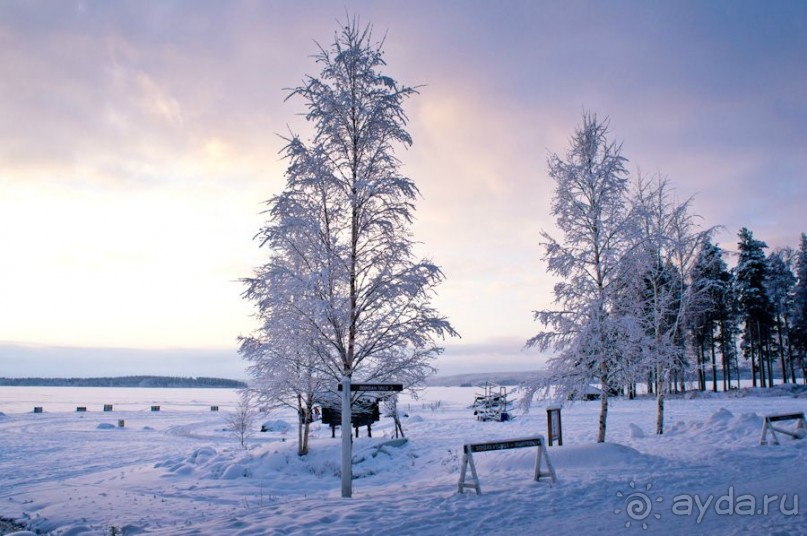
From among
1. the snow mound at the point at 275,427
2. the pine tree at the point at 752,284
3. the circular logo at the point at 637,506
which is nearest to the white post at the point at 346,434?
the circular logo at the point at 637,506

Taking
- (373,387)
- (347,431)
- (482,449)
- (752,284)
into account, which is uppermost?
(752,284)

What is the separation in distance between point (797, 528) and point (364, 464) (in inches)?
610

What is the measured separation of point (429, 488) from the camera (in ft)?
35.3

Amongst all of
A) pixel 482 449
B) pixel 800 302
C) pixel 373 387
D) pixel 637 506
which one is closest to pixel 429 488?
pixel 482 449

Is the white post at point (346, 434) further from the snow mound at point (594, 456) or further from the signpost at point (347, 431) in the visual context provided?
the snow mound at point (594, 456)

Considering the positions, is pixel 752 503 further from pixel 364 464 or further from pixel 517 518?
pixel 364 464

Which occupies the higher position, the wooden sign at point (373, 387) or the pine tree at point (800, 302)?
the pine tree at point (800, 302)

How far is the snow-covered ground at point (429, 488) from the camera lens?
7684 mm

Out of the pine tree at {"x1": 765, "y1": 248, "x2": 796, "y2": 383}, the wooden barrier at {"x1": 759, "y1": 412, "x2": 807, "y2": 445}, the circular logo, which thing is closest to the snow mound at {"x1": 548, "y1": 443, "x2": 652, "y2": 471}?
the circular logo

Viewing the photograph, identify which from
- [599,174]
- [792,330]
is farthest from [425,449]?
[792,330]

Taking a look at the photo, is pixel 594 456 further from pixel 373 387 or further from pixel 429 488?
pixel 373 387

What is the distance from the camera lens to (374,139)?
41.1 ft

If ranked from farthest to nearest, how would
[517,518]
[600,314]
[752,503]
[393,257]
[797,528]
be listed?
[600,314] < [393,257] < [752,503] < [517,518] < [797,528]

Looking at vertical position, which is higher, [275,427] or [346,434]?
[346,434]
